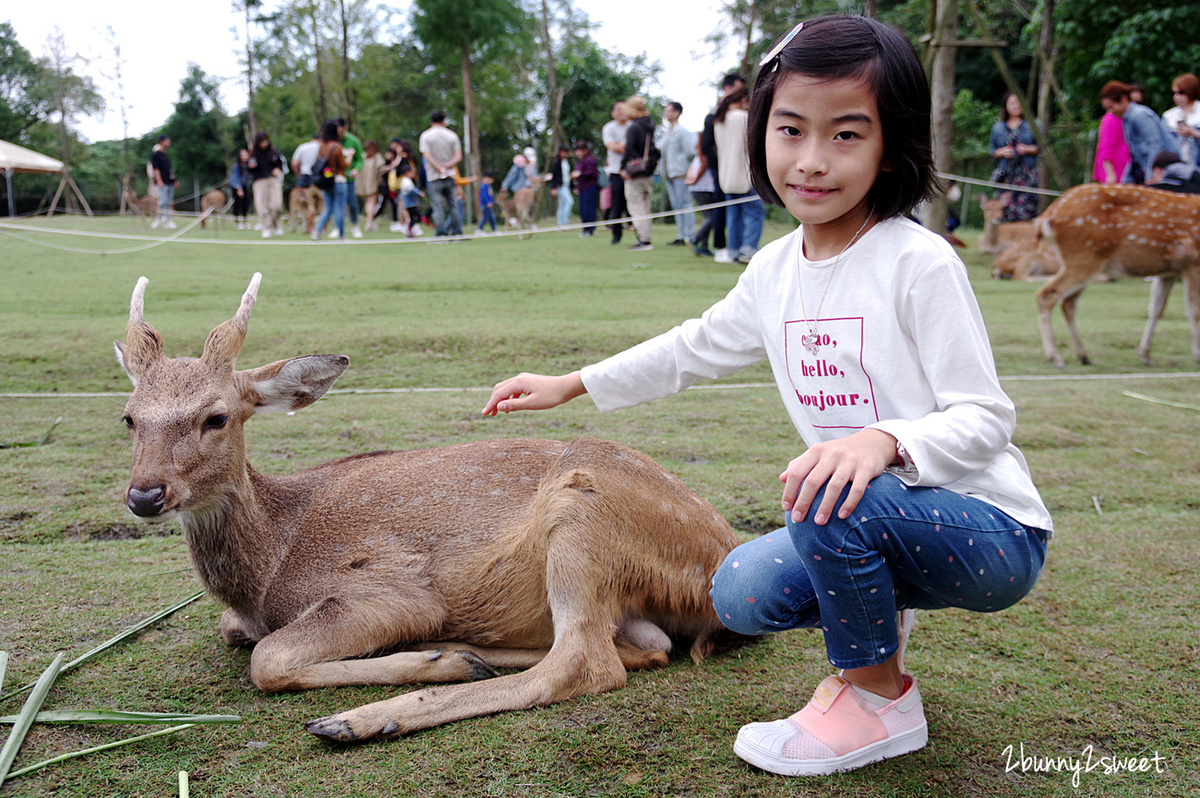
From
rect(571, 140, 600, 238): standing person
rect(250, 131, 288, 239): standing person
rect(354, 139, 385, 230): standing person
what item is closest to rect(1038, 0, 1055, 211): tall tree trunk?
rect(571, 140, 600, 238): standing person

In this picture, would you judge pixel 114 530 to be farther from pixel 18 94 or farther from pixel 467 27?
pixel 18 94

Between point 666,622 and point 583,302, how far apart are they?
771 centimetres

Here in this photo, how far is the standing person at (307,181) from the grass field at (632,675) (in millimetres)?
10927

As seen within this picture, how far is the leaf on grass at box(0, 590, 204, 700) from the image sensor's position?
8.83 ft

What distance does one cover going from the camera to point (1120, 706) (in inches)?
104

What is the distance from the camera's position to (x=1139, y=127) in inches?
447

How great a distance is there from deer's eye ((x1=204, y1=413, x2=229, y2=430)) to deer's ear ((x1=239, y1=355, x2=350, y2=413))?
19 centimetres

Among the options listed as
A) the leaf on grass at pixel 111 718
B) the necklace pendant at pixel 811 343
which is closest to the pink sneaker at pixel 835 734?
the necklace pendant at pixel 811 343

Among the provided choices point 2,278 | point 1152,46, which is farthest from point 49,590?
point 1152,46

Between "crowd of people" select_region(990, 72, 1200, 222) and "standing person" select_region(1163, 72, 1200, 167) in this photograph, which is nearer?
"crowd of people" select_region(990, 72, 1200, 222)

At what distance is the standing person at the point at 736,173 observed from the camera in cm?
1305

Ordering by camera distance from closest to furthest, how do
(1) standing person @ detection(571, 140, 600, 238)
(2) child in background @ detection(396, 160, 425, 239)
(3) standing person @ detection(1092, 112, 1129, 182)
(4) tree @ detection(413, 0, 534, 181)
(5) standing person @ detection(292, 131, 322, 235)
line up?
1. (3) standing person @ detection(1092, 112, 1129, 182)
2. (5) standing person @ detection(292, 131, 322, 235)
3. (2) child in background @ detection(396, 160, 425, 239)
4. (1) standing person @ detection(571, 140, 600, 238)
5. (4) tree @ detection(413, 0, 534, 181)

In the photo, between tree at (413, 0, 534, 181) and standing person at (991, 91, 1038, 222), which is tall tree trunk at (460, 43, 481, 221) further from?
standing person at (991, 91, 1038, 222)

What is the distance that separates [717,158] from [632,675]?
483 inches
